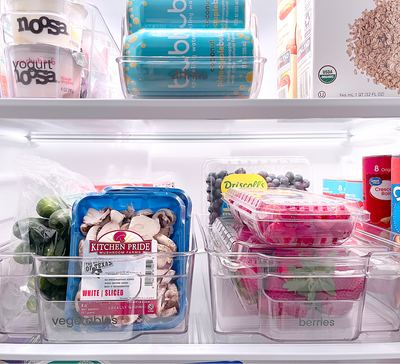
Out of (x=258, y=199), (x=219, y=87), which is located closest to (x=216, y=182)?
(x=258, y=199)

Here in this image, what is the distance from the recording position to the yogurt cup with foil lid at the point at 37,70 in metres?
0.77

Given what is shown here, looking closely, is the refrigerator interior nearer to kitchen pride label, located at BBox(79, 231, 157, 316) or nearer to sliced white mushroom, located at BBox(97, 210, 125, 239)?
kitchen pride label, located at BBox(79, 231, 157, 316)

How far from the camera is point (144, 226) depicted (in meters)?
0.81

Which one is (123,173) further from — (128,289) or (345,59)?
(345,59)

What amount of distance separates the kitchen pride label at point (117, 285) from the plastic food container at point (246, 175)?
1.82 feet

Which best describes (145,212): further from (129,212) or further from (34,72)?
(34,72)

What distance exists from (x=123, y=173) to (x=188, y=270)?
77 cm

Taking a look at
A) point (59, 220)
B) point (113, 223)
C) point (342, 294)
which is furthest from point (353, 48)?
point (59, 220)

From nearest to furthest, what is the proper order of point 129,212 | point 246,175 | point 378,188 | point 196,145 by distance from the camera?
1. point 129,212
2. point 378,188
3. point 246,175
4. point 196,145

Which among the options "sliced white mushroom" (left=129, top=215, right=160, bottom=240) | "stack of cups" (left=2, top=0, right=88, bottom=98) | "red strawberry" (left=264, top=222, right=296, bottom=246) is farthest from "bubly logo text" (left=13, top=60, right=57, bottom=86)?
"red strawberry" (left=264, top=222, right=296, bottom=246)

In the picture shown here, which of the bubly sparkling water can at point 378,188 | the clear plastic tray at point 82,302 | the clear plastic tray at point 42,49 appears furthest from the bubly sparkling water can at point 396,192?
the clear plastic tray at point 42,49

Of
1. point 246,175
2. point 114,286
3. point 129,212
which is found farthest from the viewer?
point 246,175

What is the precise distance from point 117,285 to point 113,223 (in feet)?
0.50

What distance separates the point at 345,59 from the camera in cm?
82
